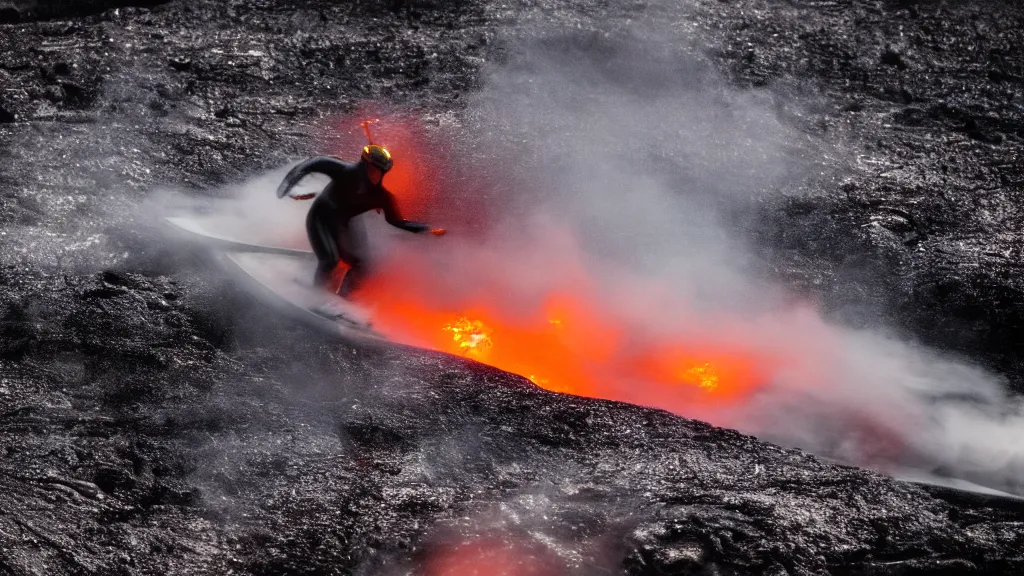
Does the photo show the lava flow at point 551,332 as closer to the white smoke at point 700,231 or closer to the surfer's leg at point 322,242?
the white smoke at point 700,231

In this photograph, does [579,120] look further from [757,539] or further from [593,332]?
[757,539]

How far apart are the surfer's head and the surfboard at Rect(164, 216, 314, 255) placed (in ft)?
2.75

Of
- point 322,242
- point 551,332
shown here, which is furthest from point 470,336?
point 322,242

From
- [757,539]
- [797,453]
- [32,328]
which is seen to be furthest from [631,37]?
[32,328]

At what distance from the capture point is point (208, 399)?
4.24 meters

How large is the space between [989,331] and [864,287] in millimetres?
794

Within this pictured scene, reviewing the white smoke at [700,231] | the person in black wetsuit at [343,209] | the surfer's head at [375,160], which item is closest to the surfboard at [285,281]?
the person in black wetsuit at [343,209]

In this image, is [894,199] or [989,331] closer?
[989,331]

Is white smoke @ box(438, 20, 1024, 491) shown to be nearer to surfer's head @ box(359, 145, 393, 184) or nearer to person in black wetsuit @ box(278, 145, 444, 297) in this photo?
person in black wetsuit @ box(278, 145, 444, 297)

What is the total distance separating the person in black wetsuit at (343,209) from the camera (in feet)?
15.8

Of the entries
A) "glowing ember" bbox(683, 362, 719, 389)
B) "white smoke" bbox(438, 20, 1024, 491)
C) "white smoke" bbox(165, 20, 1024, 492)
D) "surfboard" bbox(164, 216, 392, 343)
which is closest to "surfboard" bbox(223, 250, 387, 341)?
"surfboard" bbox(164, 216, 392, 343)

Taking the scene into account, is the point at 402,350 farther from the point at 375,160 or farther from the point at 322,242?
the point at 375,160

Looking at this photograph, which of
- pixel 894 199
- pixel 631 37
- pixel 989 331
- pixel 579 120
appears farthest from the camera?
pixel 631 37

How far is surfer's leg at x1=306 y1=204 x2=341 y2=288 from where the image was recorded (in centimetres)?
495
